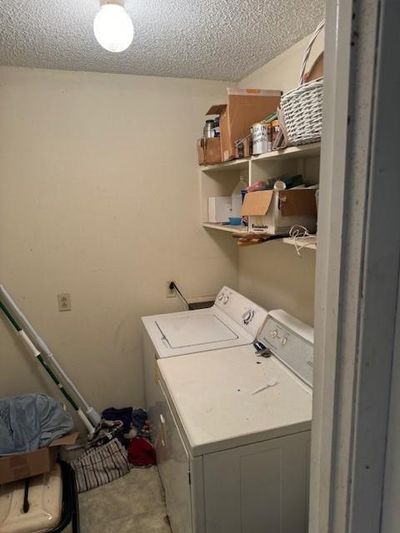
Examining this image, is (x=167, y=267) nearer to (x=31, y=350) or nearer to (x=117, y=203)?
(x=117, y=203)

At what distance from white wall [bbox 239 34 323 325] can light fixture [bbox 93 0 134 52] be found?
82 centimetres

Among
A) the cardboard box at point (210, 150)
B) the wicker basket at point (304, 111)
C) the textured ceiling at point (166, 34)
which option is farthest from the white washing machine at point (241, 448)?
the textured ceiling at point (166, 34)

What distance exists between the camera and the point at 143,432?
7.62ft

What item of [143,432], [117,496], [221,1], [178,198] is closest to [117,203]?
[178,198]

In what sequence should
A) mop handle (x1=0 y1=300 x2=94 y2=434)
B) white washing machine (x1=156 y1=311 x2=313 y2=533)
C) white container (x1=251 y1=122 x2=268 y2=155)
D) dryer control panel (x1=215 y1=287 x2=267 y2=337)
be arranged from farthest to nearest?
1. mop handle (x1=0 y1=300 x2=94 y2=434)
2. dryer control panel (x1=215 y1=287 x2=267 y2=337)
3. white container (x1=251 y1=122 x2=268 y2=155)
4. white washing machine (x1=156 y1=311 x2=313 y2=533)

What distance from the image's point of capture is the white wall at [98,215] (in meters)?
2.08

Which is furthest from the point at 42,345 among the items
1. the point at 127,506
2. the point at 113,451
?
the point at 127,506

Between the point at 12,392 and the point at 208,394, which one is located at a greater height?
the point at 208,394

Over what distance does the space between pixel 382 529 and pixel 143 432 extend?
1.98m

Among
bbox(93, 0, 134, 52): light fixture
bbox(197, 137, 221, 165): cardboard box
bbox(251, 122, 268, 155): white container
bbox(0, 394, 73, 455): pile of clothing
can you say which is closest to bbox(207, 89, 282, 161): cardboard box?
Result: bbox(251, 122, 268, 155): white container

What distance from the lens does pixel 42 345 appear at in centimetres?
216

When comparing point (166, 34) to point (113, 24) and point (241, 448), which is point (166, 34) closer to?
point (113, 24)

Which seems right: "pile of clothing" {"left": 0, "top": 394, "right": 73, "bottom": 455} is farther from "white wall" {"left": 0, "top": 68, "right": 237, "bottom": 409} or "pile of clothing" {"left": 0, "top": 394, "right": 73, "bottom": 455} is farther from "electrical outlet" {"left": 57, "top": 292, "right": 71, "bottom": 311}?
"electrical outlet" {"left": 57, "top": 292, "right": 71, "bottom": 311}

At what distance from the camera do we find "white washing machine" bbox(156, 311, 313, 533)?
1158 mm
